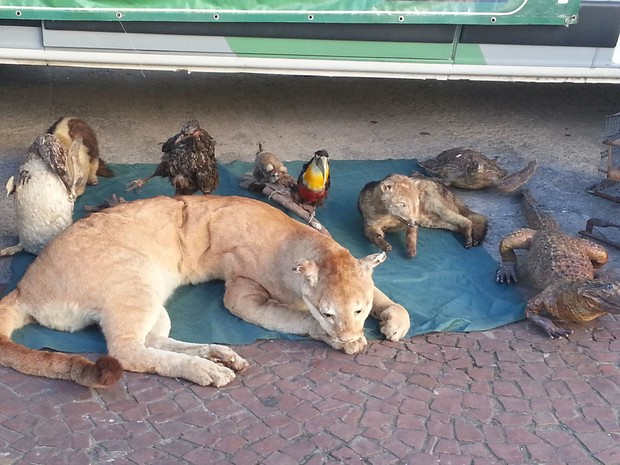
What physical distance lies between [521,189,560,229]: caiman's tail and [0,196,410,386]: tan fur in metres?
1.80

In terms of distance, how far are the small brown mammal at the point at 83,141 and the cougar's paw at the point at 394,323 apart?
10.2ft

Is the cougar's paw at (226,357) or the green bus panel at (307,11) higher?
the green bus panel at (307,11)

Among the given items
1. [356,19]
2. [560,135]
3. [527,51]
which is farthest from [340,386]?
[560,135]

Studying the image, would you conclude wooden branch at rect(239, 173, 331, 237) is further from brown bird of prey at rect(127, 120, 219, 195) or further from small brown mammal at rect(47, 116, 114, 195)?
small brown mammal at rect(47, 116, 114, 195)

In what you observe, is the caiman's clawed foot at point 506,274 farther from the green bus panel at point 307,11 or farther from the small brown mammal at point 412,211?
the green bus panel at point 307,11

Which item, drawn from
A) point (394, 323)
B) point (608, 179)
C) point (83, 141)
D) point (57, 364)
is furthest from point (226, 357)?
point (608, 179)

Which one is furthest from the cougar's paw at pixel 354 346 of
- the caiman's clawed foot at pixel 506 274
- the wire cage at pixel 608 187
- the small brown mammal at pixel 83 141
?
the small brown mammal at pixel 83 141

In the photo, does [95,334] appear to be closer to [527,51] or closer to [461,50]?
[461,50]

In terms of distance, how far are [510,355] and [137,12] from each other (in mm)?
4358

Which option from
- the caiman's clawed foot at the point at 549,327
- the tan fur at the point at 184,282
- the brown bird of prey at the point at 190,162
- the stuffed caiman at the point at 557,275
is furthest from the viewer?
the brown bird of prey at the point at 190,162

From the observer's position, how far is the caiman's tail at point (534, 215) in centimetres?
650

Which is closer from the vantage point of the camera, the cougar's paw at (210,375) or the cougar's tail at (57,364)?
the cougar's tail at (57,364)

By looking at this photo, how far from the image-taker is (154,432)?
14.4 feet

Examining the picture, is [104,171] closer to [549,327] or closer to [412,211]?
[412,211]
